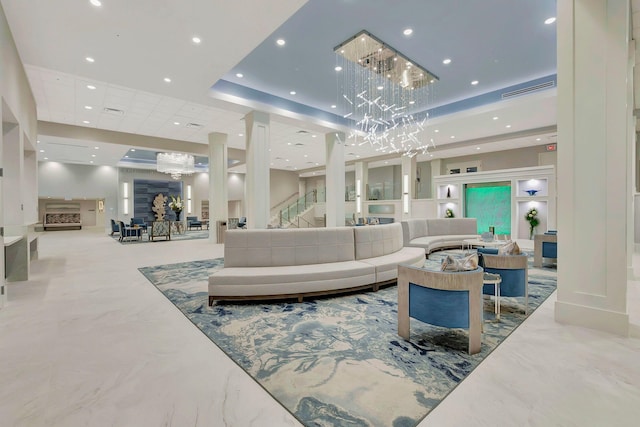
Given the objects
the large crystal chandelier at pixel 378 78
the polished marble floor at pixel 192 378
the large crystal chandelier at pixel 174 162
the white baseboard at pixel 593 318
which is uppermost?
the large crystal chandelier at pixel 378 78

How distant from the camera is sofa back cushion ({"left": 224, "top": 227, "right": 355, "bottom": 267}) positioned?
4297mm

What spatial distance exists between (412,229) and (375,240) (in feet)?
11.1

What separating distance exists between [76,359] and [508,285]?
4546mm

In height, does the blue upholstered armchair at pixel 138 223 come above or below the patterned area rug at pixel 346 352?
above

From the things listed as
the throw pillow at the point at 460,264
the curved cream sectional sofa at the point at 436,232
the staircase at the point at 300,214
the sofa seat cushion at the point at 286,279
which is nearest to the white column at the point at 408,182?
the curved cream sectional sofa at the point at 436,232

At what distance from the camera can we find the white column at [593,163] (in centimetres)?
296

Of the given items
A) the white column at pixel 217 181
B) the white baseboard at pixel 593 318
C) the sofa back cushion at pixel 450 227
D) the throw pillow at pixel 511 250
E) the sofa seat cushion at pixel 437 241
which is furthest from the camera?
the white column at pixel 217 181

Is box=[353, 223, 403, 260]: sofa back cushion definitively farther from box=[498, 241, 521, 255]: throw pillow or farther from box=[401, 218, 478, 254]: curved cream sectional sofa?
box=[401, 218, 478, 254]: curved cream sectional sofa

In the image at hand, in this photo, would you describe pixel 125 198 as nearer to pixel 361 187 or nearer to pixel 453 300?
pixel 361 187

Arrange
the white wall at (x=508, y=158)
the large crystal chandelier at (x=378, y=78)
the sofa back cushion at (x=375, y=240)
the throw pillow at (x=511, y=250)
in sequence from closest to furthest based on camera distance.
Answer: the throw pillow at (x=511, y=250) < the sofa back cushion at (x=375, y=240) < the large crystal chandelier at (x=378, y=78) < the white wall at (x=508, y=158)

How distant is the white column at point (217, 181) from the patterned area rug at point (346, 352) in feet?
22.8

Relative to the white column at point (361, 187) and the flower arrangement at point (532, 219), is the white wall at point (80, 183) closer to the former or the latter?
the white column at point (361, 187)

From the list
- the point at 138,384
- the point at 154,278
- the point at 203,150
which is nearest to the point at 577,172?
the point at 138,384

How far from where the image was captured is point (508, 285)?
358cm
